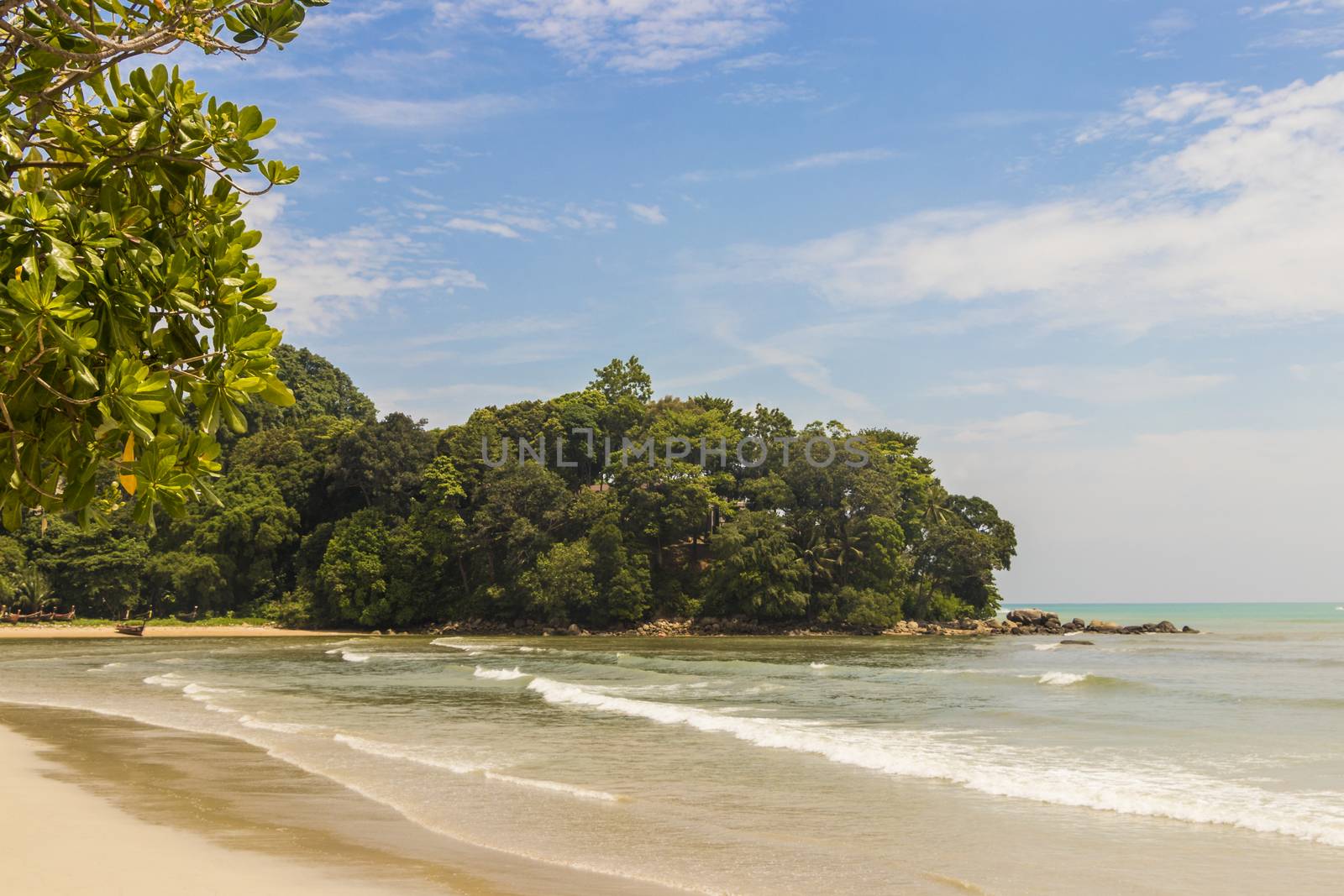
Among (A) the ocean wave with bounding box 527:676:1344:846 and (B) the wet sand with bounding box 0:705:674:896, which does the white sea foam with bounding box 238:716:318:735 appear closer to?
(B) the wet sand with bounding box 0:705:674:896

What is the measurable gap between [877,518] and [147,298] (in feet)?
154

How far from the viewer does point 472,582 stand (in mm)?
51281

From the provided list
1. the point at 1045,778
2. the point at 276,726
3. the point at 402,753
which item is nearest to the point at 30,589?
the point at 276,726

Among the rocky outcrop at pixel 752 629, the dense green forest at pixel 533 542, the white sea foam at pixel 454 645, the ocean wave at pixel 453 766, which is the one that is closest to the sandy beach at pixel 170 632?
the dense green forest at pixel 533 542

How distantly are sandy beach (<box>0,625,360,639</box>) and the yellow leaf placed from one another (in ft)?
145

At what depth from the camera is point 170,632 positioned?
145 ft

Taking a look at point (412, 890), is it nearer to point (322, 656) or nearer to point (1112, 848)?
point (1112, 848)

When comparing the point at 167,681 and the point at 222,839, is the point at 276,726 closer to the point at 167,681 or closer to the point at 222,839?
the point at 222,839

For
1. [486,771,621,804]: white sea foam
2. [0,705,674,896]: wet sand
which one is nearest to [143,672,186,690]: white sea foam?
[0,705,674,896]: wet sand

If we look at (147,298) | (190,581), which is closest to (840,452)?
(190,581)

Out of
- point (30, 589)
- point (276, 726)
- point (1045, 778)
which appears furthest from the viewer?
point (30, 589)

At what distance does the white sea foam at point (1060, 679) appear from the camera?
22562 mm

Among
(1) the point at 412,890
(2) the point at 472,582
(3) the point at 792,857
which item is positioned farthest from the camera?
(2) the point at 472,582

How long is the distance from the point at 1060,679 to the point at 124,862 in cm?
2103
